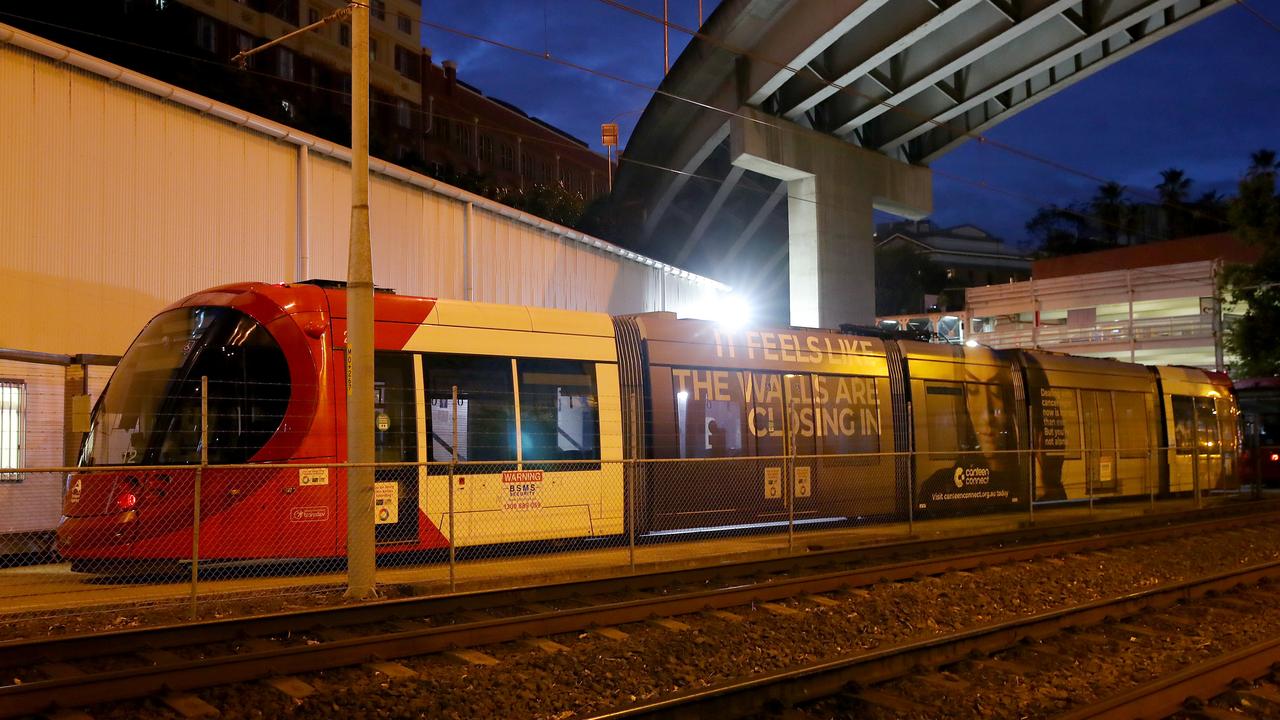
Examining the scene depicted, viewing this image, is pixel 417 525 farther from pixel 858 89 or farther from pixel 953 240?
pixel 953 240

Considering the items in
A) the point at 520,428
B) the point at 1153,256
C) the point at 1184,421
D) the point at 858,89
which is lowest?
the point at 1184,421

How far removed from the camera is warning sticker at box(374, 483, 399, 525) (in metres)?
11.6

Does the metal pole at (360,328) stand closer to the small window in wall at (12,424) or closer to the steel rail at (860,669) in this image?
the steel rail at (860,669)

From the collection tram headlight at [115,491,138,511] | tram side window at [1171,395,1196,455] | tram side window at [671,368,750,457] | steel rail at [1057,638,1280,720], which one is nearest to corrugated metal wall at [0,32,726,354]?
tram headlight at [115,491,138,511]

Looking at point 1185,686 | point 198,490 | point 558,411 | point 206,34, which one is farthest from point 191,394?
point 206,34

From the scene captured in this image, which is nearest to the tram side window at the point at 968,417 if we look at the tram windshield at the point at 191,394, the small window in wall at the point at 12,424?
the tram windshield at the point at 191,394

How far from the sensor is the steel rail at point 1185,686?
6.43 metres

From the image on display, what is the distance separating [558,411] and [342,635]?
204 inches

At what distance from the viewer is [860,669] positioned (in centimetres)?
742

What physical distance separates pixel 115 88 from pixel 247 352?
26.7 feet

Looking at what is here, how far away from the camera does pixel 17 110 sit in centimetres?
1538

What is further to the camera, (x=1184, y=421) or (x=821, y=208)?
(x=821, y=208)

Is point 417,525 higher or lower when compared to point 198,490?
lower

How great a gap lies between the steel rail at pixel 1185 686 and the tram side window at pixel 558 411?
765 centimetres
